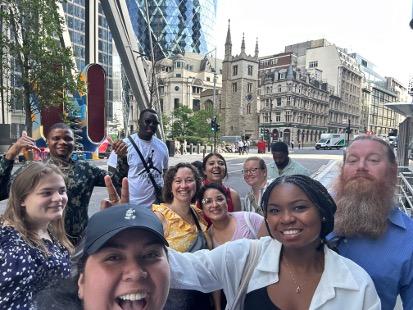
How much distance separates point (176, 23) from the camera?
99250 millimetres

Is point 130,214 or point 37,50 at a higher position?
point 37,50

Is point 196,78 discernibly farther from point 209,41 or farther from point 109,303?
point 109,303

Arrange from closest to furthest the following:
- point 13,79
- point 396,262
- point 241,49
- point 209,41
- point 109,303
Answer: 1. point 109,303
2. point 396,262
3. point 13,79
4. point 241,49
5. point 209,41

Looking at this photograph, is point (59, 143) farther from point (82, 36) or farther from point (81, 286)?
point (82, 36)

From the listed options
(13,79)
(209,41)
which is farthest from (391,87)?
(13,79)

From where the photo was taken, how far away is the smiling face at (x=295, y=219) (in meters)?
1.56

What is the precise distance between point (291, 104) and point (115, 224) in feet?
233

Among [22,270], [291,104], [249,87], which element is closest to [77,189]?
[22,270]

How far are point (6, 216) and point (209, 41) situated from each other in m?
115

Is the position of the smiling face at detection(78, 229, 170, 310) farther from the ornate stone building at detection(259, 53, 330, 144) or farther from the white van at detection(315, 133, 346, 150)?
the ornate stone building at detection(259, 53, 330, 144)

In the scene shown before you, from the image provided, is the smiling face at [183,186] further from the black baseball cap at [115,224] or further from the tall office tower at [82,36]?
the tall office tower at [82,36]

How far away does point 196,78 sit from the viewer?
308 ft

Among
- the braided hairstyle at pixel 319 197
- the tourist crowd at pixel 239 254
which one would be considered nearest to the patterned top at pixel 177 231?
the tourist crowd at pixel 239 254

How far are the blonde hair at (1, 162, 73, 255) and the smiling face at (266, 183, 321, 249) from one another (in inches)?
50.6
